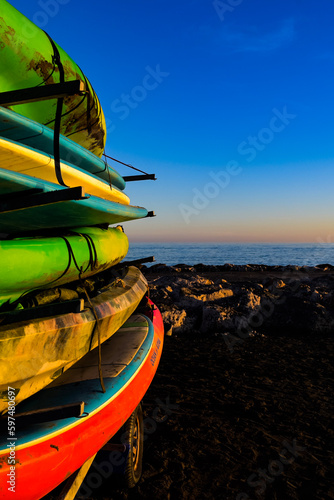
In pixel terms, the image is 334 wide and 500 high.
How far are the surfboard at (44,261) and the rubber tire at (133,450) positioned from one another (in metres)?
1.24

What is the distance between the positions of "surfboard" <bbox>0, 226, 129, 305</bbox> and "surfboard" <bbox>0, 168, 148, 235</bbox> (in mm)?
133

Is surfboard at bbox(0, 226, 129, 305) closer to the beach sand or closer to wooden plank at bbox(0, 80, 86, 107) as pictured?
wooden plank at bbox(0, 80, 86, 107)

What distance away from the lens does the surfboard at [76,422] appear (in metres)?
1.56

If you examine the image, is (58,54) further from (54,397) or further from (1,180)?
(54,397)

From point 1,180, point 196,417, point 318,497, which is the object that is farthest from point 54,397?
point 318,497

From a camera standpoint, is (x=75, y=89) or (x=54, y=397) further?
(x=54, y=397)

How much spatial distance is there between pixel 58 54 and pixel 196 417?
141 inches

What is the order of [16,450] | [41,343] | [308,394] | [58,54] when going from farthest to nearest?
[308,394] < [58,54] < [41,343] < [16,450]

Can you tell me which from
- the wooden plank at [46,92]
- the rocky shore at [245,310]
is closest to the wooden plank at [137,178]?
the rocky shore at [245,310]

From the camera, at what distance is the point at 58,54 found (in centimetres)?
257

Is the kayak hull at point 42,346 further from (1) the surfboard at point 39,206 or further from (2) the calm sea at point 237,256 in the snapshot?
(2) the calm sea at point 237,256

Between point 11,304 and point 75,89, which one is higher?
point 75,89

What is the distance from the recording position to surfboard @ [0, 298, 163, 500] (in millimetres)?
1563

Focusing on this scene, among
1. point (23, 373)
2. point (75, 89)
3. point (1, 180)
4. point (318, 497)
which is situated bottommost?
point (318, 497)
